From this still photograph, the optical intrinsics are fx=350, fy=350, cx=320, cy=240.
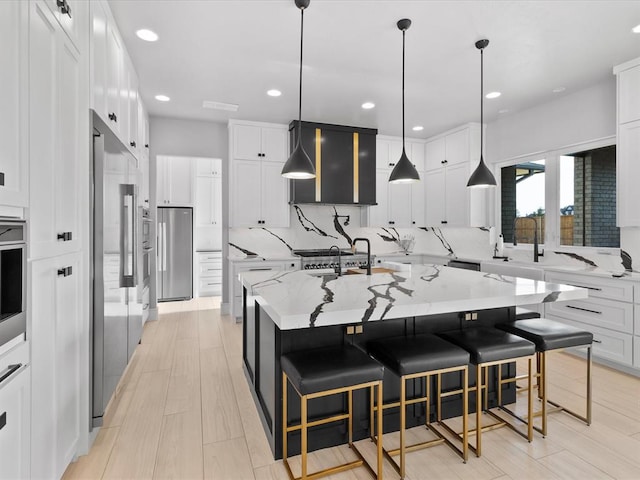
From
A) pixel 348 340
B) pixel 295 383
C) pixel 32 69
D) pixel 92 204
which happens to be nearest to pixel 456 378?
pixel 348 340

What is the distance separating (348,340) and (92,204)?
1659 mm

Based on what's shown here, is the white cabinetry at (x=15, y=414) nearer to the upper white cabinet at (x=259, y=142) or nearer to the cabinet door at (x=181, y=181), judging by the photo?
the upper white cabinet at (x=259, y=142)

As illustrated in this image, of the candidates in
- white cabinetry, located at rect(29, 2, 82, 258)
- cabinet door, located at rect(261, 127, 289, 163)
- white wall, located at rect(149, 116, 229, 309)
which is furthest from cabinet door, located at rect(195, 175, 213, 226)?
white cabinetry, located at rect(29, 2, 82, 258)

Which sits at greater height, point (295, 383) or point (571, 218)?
point (571, 218)

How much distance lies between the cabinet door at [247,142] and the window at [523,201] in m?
3.46

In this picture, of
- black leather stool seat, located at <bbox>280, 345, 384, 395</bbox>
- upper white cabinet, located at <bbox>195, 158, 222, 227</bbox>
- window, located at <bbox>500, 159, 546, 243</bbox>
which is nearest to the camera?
black leather stool seat, located at <bbox>280, 345, 384, 395</bbox>

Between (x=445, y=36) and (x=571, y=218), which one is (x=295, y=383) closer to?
(x=445, y=36)

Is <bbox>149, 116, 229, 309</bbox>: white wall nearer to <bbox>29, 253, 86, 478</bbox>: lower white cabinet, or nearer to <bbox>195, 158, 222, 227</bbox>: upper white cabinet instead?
<bbox>195, 158, 222, 227</bbox>: upper white cabinet

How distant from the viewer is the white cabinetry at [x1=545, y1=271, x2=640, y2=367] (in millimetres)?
2990

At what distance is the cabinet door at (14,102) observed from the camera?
118 centimetres

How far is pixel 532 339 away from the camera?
6.93 ft

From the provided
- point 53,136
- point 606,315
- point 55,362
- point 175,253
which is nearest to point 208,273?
point 175,253

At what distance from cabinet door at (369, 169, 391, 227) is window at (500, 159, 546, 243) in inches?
64.3

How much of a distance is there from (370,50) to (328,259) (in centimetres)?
260
